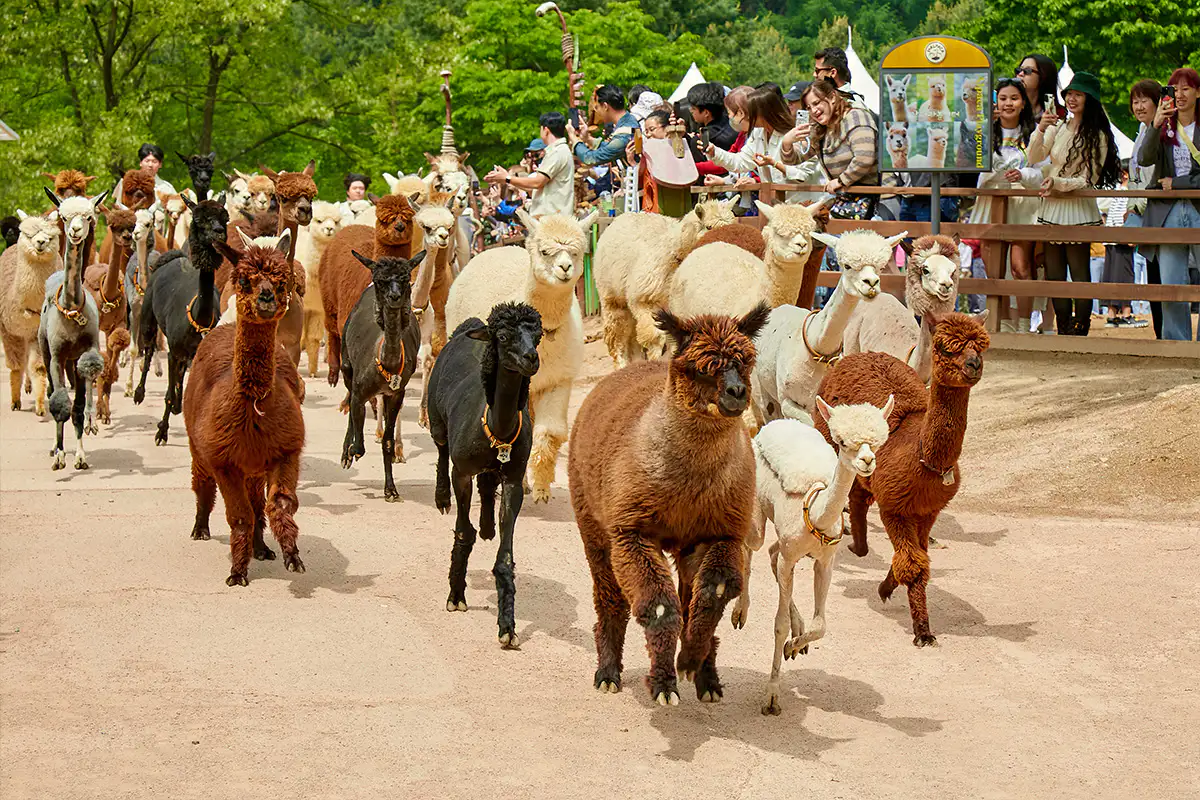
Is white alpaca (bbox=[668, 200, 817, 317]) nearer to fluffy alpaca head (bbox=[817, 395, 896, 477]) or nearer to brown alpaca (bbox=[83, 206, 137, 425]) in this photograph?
fluffy alpaca head (bbox=[817, 395, 896, 477])

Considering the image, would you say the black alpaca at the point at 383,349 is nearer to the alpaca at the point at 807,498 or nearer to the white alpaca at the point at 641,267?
the white alpaca at the point at 641,267

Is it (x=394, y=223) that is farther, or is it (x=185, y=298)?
(x=185, y=298)

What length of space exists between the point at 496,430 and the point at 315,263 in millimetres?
9685

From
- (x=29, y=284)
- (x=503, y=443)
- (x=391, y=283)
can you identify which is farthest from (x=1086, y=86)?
(x=29, y=284)

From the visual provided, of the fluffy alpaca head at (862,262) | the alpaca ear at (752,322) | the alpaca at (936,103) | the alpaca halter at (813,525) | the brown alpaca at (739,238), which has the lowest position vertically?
the alpaca halter at (813,525)

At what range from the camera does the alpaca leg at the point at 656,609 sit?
20.2 feet

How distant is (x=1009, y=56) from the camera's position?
4366cm

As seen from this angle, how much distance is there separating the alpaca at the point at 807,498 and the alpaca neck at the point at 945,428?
2.88ft

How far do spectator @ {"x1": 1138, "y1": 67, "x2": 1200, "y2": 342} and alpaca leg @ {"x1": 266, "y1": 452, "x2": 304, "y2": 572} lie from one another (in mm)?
8080

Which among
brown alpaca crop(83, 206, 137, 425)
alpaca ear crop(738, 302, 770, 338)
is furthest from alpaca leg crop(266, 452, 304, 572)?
brown alpaca crop(83, 206, 137, 425)

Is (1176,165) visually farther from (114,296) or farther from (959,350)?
(114,296)

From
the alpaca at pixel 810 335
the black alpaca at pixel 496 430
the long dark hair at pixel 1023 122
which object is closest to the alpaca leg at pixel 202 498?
the black alpaca at pixel 496 430

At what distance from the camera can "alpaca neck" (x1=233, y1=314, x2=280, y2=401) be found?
29.1 ft

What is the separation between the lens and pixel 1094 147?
1375 cm
